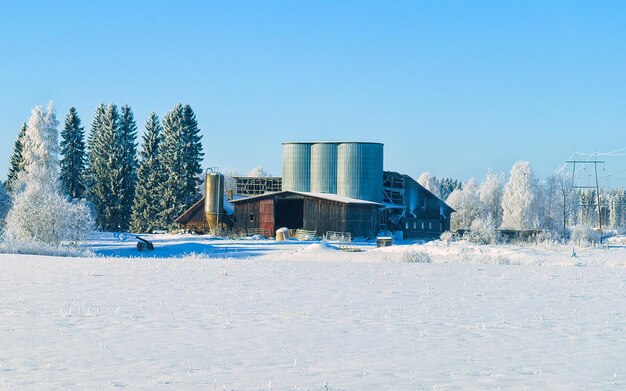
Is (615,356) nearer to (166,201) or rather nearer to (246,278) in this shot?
(246,278)

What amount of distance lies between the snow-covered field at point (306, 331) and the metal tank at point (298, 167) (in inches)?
1947

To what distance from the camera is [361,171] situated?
73125 millimetres

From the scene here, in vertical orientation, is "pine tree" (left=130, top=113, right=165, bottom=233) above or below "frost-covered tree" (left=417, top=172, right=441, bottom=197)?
below

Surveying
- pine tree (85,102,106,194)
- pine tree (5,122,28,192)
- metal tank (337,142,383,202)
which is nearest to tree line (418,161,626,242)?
metal tank (337,142,383,202)

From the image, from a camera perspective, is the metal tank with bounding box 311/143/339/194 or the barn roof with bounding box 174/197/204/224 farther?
the barn roof with bounding box 174/197/204/224

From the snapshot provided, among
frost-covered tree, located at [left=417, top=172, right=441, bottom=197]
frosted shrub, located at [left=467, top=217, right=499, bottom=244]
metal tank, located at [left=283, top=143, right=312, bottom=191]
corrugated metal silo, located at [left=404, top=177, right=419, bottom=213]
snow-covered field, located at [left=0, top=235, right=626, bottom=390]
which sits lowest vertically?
snow-covered field, located at [left=0, top=235, right=626, bottom=390]

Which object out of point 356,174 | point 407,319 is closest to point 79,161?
point 356,174

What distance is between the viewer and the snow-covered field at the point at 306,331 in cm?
1071

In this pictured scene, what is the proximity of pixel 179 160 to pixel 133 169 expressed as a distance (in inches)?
223

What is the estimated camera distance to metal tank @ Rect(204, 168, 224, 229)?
72000mm

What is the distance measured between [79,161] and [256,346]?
7372 cm

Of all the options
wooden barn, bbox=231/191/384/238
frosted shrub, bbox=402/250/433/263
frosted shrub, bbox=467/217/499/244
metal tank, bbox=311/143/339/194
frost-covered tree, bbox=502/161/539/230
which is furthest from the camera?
frost-covered tree, bbox=502/161/539/230

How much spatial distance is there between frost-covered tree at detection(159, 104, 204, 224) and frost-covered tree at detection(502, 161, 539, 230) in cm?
4219

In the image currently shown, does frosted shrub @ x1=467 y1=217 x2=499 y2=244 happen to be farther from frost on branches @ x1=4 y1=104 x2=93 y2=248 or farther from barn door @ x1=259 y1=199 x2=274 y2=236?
frost on branches @ x1=4 y1=104 x2=93 y2=248
